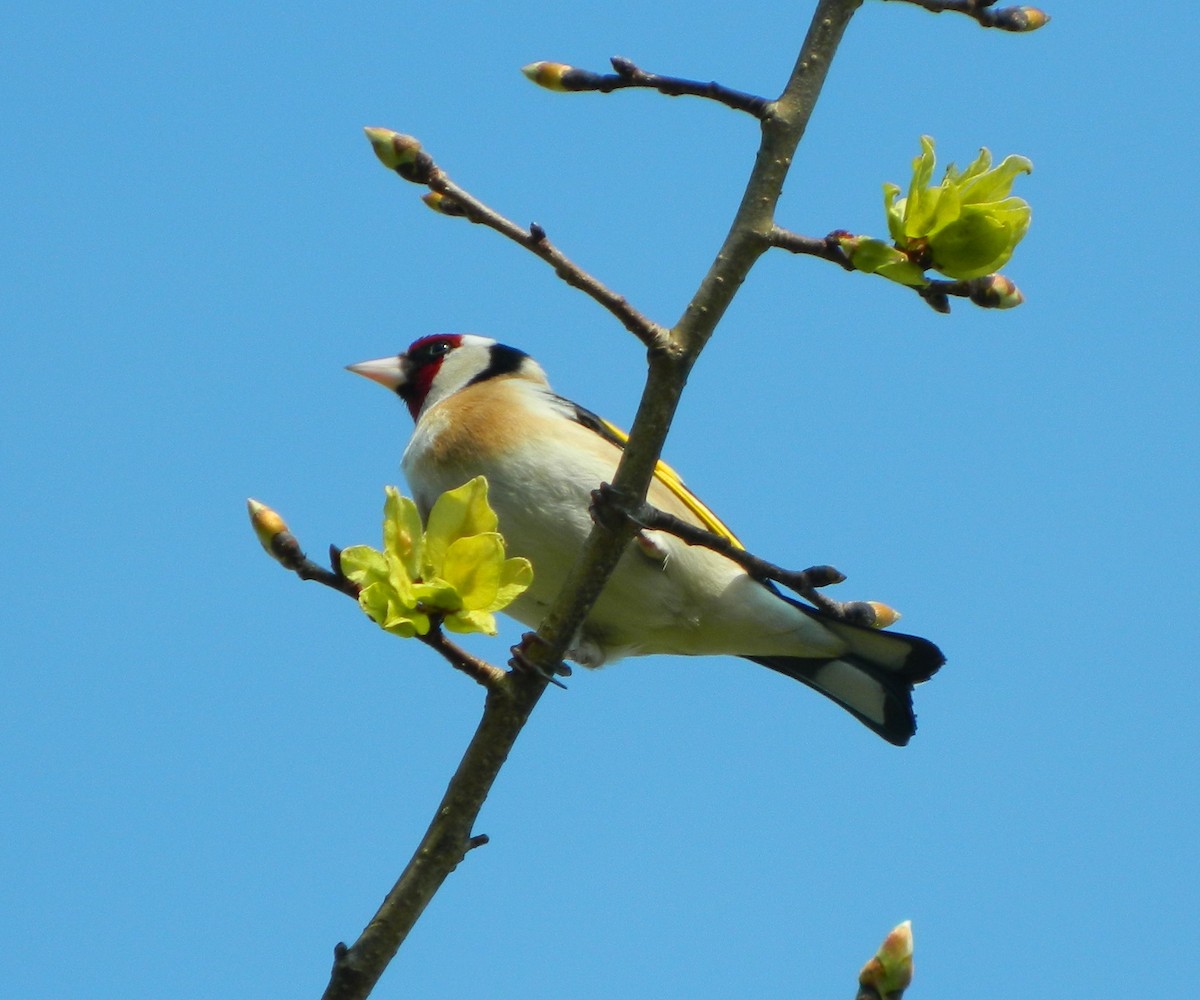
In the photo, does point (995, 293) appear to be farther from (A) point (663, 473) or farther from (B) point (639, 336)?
(A) point (663, 473)

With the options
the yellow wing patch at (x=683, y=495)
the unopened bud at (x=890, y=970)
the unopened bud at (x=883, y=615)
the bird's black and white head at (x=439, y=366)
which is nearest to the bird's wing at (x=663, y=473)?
the yellow wing patch at (x=683, y=495)

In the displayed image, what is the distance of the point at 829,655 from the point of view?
15.7ft

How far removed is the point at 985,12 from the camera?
263 centimetres

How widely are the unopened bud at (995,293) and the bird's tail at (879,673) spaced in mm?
2276

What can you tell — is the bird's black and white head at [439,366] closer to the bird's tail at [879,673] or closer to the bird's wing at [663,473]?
the bird's wing at [663,473]

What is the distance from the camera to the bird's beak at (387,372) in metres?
5.79

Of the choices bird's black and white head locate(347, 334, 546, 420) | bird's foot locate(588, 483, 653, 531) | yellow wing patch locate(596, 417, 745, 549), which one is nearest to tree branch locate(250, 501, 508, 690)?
bird's foot locate(588, 483, 653, 531)

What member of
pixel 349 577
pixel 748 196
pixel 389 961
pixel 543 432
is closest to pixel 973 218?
pixel 748 196

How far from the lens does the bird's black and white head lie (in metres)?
5.53

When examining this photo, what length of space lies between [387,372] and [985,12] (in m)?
3.55

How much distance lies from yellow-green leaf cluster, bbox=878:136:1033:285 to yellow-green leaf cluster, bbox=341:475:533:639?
815 mm

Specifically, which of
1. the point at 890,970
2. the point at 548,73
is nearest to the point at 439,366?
the point at 548,73

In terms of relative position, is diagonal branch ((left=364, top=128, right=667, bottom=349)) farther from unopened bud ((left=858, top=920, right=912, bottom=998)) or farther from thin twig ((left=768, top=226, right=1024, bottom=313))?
unopened bud ((left=858, top=920, right=912, bottom=998))

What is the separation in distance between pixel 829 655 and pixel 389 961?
2.67 m
